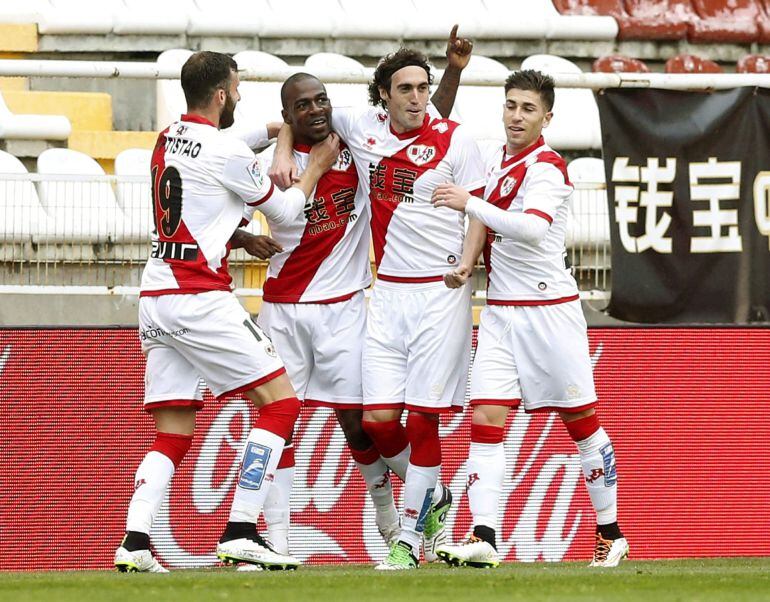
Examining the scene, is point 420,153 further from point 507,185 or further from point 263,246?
point 263,246

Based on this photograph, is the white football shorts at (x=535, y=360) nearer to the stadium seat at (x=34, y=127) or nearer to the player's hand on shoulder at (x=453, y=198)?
the player's hand on shoulder at (x=453, y=198)

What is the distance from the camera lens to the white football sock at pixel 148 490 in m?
6.48

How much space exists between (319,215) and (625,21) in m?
8.17

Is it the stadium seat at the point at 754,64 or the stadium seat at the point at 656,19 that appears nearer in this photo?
the stadium seat at the point at 754,64

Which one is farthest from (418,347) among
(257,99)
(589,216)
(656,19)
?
(656,19)

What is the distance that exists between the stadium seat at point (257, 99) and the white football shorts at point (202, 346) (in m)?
4.00

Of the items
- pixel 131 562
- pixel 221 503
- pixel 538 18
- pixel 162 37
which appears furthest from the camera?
pixel 538 18

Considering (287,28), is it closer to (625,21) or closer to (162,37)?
(162,37)

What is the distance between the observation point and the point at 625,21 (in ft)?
47.8

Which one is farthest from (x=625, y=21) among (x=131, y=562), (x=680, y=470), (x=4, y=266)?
(x=131, y=562)

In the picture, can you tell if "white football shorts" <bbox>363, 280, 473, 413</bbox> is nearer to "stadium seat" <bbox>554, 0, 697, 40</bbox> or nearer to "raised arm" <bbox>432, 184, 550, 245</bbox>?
"raised arm" <bbox>432, 184, 550, 245</bbox>

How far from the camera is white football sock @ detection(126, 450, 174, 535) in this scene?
6.48 m

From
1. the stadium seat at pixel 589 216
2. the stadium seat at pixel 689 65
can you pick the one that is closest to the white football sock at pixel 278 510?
the stadium seat at pixel 589 216

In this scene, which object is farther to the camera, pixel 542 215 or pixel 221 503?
pixel 221 503
